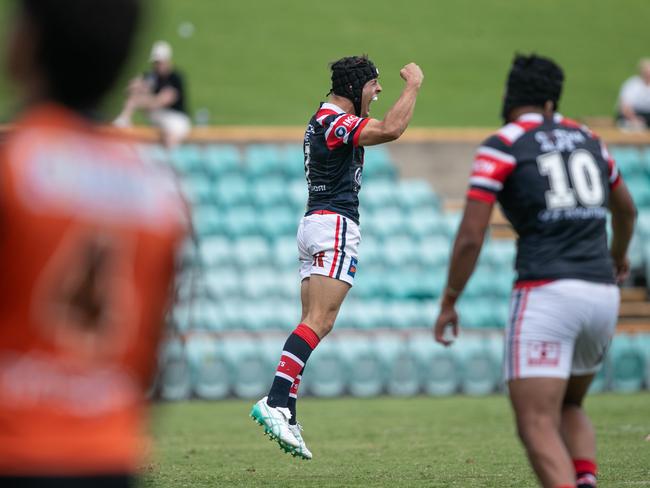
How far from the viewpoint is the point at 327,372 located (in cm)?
1555

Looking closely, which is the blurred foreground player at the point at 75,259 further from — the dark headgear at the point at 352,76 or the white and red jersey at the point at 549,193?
the dark headgear at the point at 352,76

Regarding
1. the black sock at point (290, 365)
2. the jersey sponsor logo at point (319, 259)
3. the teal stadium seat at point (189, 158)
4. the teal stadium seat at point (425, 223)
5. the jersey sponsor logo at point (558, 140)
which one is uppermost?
the teal stadium seat at point (189, 158)

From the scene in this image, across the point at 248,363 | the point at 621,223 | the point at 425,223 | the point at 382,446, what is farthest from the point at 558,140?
the point at 425,223

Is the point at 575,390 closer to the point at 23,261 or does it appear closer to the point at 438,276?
the point at 23,261

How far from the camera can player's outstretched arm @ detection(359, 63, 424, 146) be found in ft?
23.9

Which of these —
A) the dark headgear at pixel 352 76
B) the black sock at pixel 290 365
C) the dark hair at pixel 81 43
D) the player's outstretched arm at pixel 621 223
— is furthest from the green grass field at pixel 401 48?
the dark hair at pixel 81 43

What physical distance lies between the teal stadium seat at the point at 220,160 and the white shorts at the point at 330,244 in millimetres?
9917

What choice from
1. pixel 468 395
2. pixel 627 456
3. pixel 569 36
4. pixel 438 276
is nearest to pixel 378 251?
pixel 438 276

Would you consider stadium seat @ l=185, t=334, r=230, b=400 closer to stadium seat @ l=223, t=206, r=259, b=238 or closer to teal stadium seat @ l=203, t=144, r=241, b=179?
stadium seat @ l=223, t=206, r=259, b=238

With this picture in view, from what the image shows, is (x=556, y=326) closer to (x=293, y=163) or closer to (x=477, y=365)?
(x=477, y=365)

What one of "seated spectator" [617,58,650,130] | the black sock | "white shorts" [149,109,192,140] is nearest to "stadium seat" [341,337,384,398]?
"white shorts" [149,109,192,140]

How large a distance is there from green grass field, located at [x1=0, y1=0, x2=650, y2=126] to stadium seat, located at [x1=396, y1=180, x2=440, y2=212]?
21.3 feet

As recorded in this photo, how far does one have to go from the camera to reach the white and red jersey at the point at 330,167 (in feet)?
25.9

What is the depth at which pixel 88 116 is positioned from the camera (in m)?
2.65
